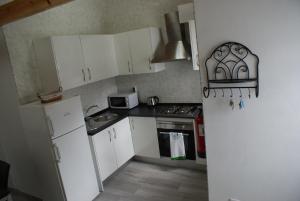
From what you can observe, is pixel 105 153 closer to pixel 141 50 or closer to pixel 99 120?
pixel 99 120

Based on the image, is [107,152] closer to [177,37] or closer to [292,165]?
[177,37]

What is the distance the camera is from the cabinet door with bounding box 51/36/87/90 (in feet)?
9.20

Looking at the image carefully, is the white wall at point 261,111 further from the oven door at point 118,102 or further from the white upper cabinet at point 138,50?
the oven door at point 118,102

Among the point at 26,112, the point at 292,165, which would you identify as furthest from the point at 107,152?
the point at 292,165

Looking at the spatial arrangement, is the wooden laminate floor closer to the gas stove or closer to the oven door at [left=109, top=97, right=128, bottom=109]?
the gas stove

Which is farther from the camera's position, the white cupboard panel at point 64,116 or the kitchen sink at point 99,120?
the kitchen sink at point 99,120

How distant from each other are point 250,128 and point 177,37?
2003 mm

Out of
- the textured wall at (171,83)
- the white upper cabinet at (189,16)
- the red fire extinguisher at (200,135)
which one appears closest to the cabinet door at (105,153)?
the textured wall at (171,83)

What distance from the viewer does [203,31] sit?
179cm

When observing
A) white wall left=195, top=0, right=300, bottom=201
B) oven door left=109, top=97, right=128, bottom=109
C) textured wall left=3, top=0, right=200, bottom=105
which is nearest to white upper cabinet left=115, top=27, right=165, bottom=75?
textured wall left=3, top=0, right=200, bottom=105

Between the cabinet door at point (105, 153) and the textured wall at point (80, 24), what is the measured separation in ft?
2.91

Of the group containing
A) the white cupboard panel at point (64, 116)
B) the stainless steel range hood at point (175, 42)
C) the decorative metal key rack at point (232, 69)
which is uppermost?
the stainless steel range hood at point (175, 42)

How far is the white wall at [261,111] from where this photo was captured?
1.56m

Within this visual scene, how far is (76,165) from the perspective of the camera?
2.74 meters
